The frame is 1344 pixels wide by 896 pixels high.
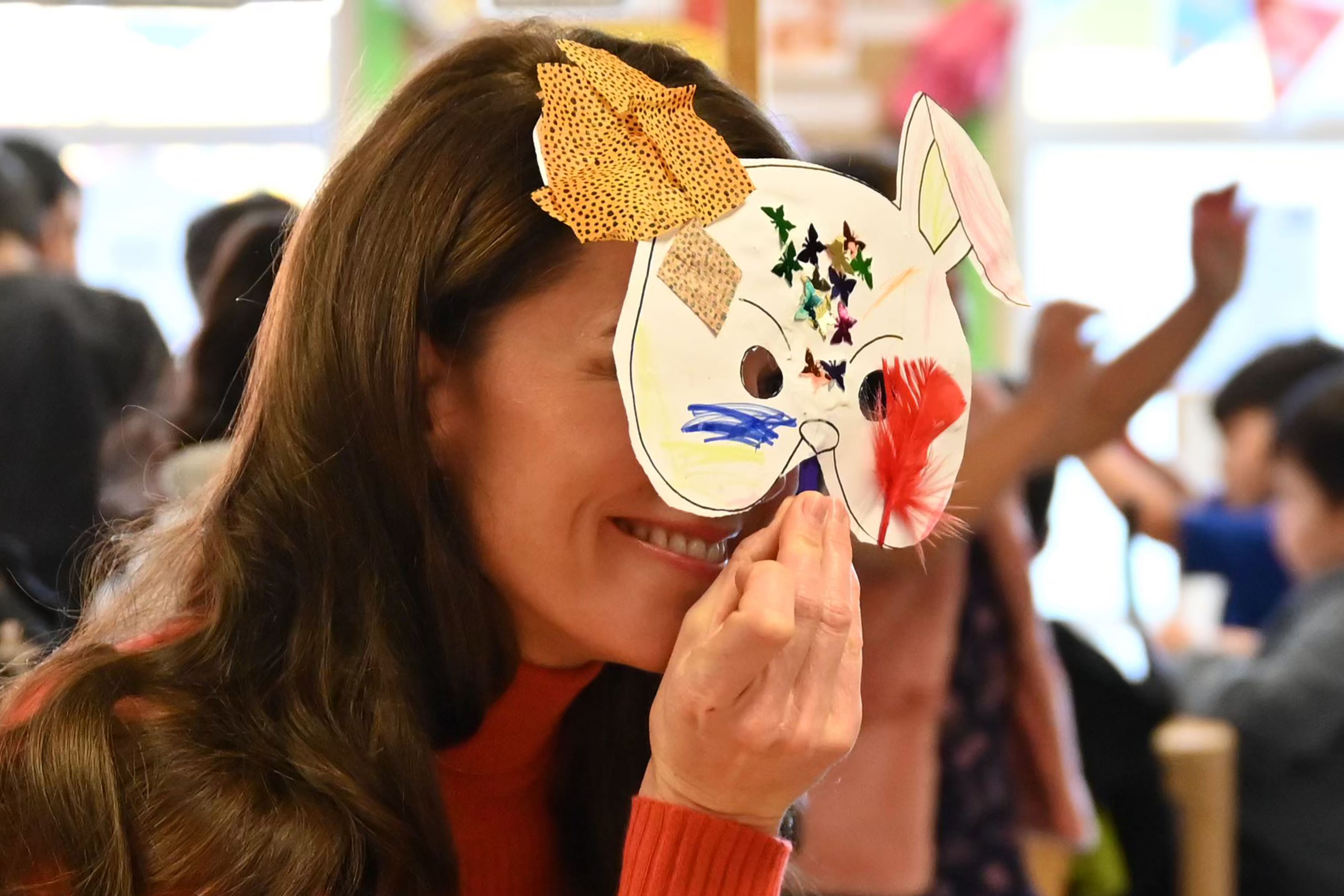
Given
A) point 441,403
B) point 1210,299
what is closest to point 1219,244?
point 1210,299

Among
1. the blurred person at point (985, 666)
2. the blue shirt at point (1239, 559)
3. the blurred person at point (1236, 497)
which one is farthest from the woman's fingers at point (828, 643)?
the blue shirt at point (1239, 559)

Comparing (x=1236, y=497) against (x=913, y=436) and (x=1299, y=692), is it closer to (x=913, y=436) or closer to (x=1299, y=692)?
(x=1299, y=692)

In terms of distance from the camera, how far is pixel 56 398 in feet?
5.90

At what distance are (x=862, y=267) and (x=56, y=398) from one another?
52.2 inches

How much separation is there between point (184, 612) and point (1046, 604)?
3101 mm

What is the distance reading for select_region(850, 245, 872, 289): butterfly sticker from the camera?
2.65 ft

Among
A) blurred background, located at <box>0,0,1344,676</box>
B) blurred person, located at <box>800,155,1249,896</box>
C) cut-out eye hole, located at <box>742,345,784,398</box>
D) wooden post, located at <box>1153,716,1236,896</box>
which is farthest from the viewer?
blurred background, located at <box>0,0,1344,676</box>

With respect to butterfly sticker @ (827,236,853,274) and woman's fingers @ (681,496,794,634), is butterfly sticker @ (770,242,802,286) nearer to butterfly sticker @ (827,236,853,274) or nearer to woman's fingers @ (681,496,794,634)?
butterfly sticker @ (827,236,853,274)

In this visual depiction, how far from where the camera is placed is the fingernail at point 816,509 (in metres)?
0.78

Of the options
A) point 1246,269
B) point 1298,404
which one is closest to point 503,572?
point 1246,269

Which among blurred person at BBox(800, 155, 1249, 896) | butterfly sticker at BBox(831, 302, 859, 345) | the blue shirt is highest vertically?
butterfly sticker at BBox(831, 302, 859, 345)

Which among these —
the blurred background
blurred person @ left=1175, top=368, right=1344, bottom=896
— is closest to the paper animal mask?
blurred person @ left=1175, top=368, right=1344, bottom=896

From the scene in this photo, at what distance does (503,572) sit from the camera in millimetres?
863

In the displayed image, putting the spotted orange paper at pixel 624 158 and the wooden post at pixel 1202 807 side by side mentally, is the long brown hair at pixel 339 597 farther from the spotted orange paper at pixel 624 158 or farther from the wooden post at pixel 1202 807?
the wooden post at pixel 1202 807
